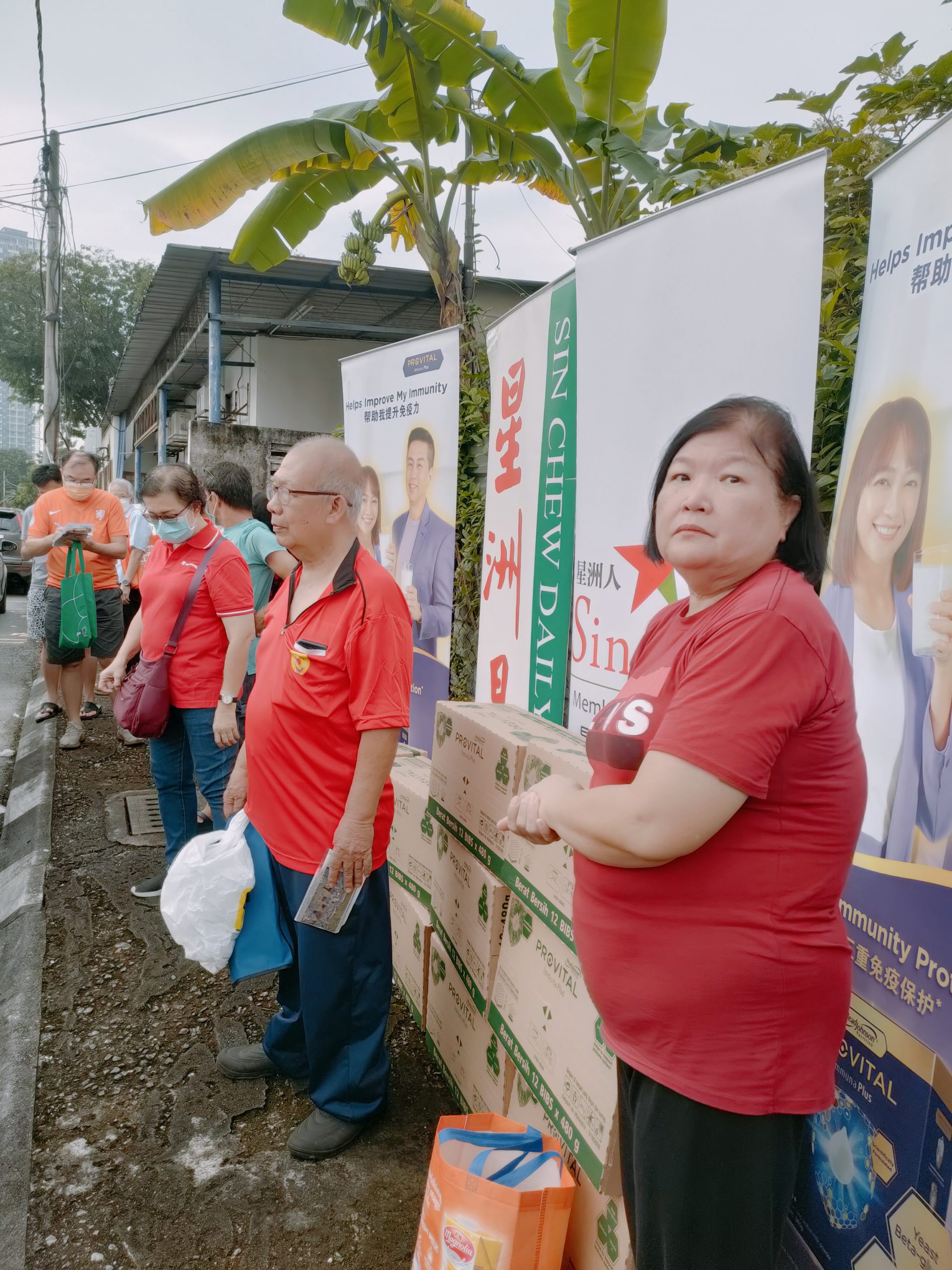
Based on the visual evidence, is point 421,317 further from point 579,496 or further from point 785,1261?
point 785,1261

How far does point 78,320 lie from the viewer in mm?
37312

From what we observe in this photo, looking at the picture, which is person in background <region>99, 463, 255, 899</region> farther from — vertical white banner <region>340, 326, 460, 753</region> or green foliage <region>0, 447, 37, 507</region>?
green foliage <region>0, 447, 37, 507</region>

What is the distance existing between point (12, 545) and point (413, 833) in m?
16.9

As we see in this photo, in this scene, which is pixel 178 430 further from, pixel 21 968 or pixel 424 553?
pixel 21 968

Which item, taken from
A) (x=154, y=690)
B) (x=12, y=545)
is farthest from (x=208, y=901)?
(x=12, y=545)

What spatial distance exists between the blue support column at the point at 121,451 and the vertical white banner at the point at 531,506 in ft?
110

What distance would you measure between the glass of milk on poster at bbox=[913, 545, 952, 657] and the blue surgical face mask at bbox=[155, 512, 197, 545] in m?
3.07

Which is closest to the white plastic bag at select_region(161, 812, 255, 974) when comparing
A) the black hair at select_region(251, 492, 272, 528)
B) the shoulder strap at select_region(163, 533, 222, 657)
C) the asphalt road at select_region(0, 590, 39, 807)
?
the shoulder strap at select_region(163, 533, 222, 657)

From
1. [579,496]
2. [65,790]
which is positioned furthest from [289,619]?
[65,790]

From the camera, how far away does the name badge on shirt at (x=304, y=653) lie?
8.25ft

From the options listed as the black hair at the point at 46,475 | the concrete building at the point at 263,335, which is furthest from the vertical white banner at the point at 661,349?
the concrete building at the point at 263,335

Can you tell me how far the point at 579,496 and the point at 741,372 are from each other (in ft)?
2.64

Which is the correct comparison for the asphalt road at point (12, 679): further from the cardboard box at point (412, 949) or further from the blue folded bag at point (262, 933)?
the blue folded bag at point (262, 933)

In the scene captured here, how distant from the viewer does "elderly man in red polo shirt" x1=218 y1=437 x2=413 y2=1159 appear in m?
2.51
